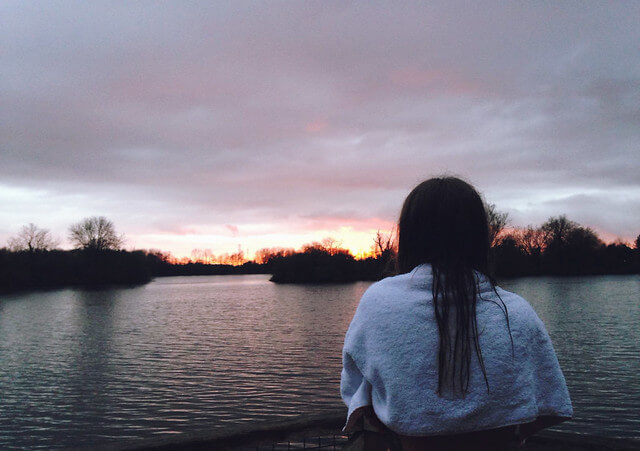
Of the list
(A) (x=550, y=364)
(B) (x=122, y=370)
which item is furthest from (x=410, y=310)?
(B) (x=122, y=370)

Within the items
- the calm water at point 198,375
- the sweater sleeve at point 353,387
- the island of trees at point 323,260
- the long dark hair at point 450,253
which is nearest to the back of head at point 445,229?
the long dark hair at point 450,253

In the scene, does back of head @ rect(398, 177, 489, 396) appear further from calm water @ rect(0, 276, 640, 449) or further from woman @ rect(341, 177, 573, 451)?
calm water @ rect(0, 276, 640, 449)

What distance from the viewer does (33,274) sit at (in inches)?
3750

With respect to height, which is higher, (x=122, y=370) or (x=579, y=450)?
(x=579, y=450)

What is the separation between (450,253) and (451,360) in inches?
13.3

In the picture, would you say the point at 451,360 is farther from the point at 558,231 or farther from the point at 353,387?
the point at 558,231

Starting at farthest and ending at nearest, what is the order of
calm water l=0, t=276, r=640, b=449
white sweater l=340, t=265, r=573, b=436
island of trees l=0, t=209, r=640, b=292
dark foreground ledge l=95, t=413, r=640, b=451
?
island of trees l=0, t=209, r=640, b=292
calm water l=0, t=276, r=640, b=449
dark foreground ledge l=95, t=413, r=640, b=451
white sweater l=340, t=265, r=573, b=436

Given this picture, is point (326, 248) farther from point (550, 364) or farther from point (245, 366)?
point (550, 364)

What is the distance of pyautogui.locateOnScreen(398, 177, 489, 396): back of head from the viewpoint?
1.42 meters

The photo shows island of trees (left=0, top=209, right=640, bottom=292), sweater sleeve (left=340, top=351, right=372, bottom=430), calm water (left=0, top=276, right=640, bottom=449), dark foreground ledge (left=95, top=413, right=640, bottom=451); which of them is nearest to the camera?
sweater sleeve (left=340, top=351, right=372, bottom=430)

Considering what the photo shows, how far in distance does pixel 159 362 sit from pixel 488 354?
19156 millimetres

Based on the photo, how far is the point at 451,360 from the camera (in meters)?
1.41

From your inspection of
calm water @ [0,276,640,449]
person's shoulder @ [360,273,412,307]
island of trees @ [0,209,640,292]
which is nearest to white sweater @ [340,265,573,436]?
person's shoulder @ [360,273,412,307]

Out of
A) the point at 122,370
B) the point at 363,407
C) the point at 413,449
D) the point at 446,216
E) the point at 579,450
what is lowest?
the point at 122,370
